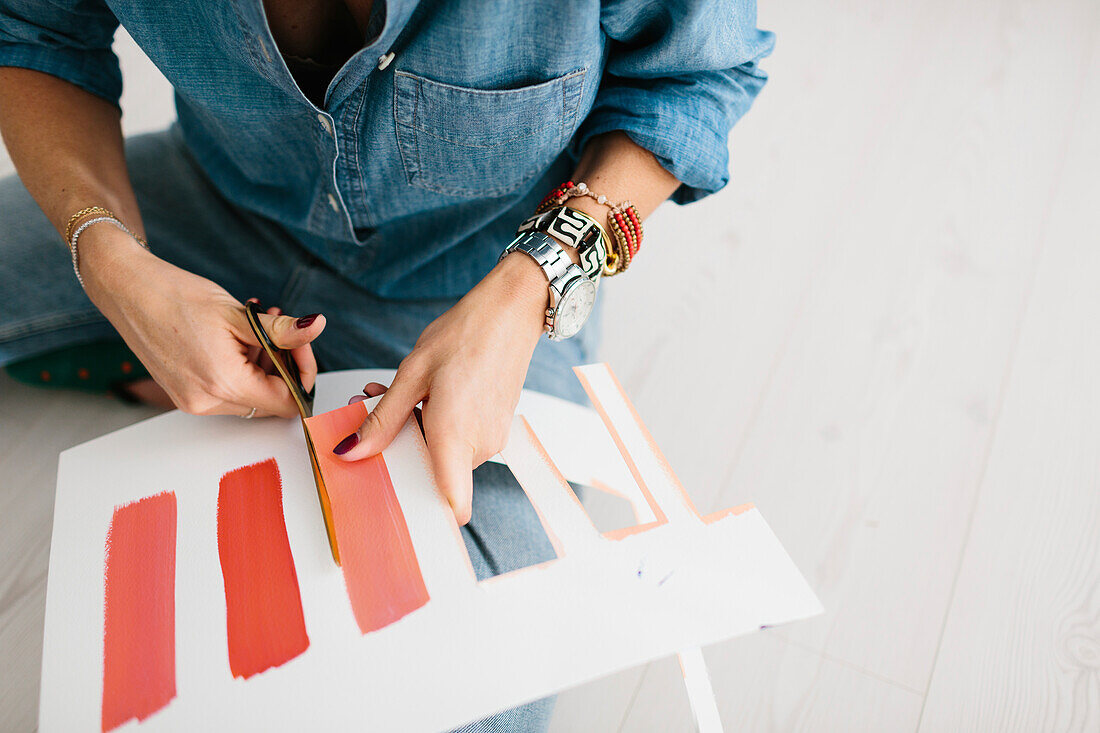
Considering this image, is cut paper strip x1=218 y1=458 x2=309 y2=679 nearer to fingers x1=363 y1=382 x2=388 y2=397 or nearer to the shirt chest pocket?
fingers x1=363 y1=382 x2=388 y2=397

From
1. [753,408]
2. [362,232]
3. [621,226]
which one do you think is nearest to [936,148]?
[753,408]

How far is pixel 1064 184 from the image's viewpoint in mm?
1319

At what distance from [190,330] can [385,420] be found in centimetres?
20

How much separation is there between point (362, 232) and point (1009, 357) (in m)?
0.96

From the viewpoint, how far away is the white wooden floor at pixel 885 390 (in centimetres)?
81

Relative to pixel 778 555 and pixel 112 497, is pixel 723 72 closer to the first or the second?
pixel 778 555

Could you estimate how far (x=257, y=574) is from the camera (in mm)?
536

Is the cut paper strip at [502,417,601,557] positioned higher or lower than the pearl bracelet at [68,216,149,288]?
lower

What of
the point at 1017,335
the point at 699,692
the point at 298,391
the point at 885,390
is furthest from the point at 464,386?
the point at 1017,335

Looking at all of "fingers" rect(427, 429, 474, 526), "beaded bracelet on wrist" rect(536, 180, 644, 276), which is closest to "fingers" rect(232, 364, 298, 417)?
"fingers" rect(427, 429, 474, 526)

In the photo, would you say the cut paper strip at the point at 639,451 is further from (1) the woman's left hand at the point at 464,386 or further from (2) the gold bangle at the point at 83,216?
(2) the gold bangle at the point at 83,216

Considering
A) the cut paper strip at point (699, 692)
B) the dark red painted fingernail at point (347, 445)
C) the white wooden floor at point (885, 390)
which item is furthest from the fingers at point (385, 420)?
the white wooden floor at point (885, 390)

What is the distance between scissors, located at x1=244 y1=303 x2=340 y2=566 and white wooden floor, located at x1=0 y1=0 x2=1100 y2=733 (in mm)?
398

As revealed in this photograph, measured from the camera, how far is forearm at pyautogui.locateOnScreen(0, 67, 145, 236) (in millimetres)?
697
